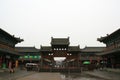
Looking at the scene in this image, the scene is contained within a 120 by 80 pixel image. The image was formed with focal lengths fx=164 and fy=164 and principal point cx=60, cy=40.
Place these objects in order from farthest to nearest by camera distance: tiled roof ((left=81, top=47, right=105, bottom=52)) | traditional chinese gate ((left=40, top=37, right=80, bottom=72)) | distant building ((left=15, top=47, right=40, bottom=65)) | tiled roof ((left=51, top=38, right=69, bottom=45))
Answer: tiled roof ((left=81, top=47, right=105, bottom=52)) < distant building ((left=15, top=47, right=40, bottom=65)) < tiled roof ((left=51, top=38, right=69, bottom=45)) < traditional chinese gate ((left=40, top=37, right=80, bottom=72))

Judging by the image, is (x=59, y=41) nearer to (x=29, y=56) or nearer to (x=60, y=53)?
(x=60, y=53)

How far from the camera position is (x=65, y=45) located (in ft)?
158

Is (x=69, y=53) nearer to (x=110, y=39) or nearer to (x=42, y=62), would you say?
(x=42, y=62)

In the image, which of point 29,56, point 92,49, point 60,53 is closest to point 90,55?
point 92,49

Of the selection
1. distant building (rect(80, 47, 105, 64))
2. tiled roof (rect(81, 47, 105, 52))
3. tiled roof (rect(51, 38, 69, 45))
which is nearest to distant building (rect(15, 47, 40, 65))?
distant building (rect(80, 47, 105, 64))

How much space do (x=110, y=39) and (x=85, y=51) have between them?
1243 inches

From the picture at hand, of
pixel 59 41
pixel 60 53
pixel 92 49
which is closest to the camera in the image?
pixel 60 53

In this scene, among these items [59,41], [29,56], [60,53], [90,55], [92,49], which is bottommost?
[29,56]

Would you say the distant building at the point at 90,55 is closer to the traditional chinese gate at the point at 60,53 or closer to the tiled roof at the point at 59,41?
the traditional chinese gate at the point at 60,53

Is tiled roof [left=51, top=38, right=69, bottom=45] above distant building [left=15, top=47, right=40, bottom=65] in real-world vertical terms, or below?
above

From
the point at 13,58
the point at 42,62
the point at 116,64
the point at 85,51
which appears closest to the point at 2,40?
the point at 13,58

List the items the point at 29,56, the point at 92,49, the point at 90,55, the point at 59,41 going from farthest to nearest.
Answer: the point at 92,49 < the point at 90,55 < the point at 29,56 < the point at 59,41

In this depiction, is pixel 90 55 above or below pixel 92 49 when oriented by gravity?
below

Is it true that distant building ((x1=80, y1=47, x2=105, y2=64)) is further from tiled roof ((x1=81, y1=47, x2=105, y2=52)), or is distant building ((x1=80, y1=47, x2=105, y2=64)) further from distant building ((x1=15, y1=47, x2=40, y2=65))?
distant building ((x1=15, y1=47, x2=40, y2=65))
